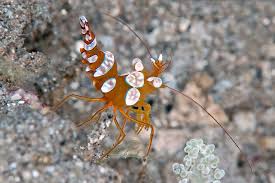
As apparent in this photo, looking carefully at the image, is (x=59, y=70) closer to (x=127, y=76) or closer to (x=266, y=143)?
(x=127, y=76)

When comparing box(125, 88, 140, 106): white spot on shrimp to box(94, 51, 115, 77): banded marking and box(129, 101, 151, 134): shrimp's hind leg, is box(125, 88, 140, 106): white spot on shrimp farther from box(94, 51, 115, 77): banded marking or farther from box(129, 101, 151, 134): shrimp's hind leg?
box(94, 51, 115, 77): banded marking

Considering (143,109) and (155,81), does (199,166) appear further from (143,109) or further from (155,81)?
(155,81)

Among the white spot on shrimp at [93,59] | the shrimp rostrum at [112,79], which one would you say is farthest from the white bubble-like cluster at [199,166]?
the white spot on shrimp at [93,59]

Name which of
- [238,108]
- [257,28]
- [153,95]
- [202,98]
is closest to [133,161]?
[153,95]

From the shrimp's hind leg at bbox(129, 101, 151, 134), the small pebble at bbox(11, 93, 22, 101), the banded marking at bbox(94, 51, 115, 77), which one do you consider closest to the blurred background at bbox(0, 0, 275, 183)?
the small pebble at bbox(11, 93, 22, 101)

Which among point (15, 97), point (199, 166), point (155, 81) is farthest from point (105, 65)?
point (199, 166)

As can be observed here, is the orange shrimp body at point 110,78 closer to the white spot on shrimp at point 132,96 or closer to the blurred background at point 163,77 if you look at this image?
the white spot on shrimp at point 132,96
